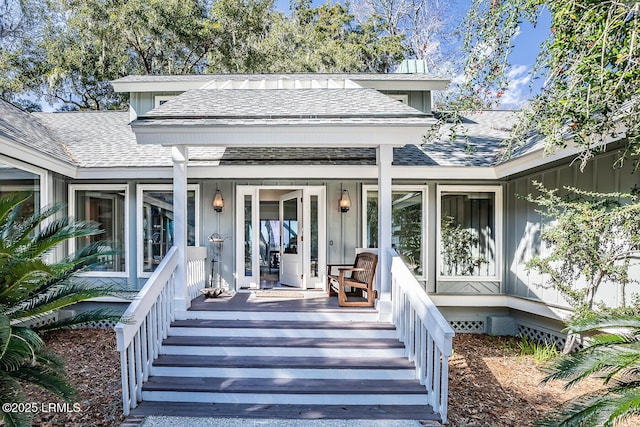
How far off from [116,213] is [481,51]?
6.92m

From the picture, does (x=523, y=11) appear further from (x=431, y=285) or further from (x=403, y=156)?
(x=431, y=285)

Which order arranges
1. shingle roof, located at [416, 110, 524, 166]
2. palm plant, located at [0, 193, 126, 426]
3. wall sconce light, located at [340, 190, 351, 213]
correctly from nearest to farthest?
1. palm plant, located at [0, 193, 126, 426]
2. shingle roof, located at [416, 110, 524, 166]
3. wall sconce light, located at [340, 190, 351, 213]

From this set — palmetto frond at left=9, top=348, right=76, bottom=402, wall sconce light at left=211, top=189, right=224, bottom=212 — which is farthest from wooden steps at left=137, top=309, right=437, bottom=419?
wall sconce light at left=211, top=189, right=224, bottom=212

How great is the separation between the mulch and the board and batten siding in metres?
1.09

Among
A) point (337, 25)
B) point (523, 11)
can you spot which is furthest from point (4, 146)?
point (337, 25)

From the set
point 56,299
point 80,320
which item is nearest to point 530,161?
point 80,320

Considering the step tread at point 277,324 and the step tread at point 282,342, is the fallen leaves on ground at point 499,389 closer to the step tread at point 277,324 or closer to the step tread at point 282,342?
the step tread at point 282,342

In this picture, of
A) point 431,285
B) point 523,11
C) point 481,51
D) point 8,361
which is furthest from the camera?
point 431,285

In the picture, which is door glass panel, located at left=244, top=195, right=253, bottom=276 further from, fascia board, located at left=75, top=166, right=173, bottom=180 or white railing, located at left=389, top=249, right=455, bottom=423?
white railing, located at left=389, top=249, right=455, bottom=423

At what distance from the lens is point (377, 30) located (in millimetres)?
19125

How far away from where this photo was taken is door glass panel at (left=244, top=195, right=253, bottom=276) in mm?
7539

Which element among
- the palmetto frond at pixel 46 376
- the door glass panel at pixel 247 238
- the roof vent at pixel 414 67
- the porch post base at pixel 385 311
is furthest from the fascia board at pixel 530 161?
the palmetto frond at pixel 46 376

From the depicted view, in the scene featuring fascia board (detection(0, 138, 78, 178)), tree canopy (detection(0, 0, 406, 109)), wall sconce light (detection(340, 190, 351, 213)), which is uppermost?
tree canopy (detection(0, 0, 406, 109))

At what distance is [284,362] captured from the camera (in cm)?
448
